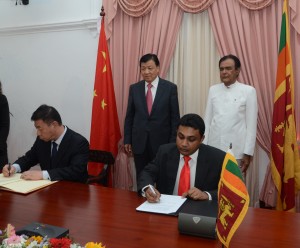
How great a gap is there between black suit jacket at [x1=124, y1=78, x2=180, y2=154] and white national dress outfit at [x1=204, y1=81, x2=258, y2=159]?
41cm

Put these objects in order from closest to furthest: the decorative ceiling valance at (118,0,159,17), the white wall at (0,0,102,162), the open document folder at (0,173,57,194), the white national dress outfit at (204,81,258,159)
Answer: the open document folder at (0,173,57,194)
the white national dress outfit at (204,81,258,159)
the decorative ceiling valance at (118,0,159,17)
the white wall at (0,0,102,162)

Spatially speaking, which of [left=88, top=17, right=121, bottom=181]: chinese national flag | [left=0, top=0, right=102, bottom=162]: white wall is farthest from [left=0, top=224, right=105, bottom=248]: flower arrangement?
[left=0, top=0, right=102, bottom=162]: white wall

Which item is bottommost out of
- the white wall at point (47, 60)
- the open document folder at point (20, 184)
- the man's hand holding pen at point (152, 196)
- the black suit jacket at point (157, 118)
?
the open document folder at point (20, 184)

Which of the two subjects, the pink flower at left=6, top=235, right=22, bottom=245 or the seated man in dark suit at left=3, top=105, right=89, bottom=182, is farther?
the seated man in dark suit at left=3, top=105, right=89, bottom=182

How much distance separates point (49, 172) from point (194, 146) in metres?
1.03

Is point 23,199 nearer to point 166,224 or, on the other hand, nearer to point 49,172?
point 49,172

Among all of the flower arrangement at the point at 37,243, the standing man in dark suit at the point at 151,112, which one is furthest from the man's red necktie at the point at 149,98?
the flower arrangement at the point at 37,243

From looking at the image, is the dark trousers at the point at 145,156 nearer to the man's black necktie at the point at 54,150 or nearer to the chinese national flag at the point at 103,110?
the chinese national flag at the point at 103,110

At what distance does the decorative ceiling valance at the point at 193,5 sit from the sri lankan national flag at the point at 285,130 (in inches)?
31.7

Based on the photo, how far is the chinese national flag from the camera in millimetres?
3959

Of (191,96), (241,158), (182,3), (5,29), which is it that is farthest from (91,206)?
(5,29)

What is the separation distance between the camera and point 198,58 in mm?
3906

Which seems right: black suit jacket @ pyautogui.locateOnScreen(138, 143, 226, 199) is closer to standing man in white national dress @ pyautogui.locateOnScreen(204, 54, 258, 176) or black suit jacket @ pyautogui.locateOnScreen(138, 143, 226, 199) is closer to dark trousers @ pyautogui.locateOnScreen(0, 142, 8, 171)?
standing man in white national dress @ pyautogui.locateOnScreen(204, 54, 258, 176)

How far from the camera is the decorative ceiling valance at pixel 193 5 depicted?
144 inches
